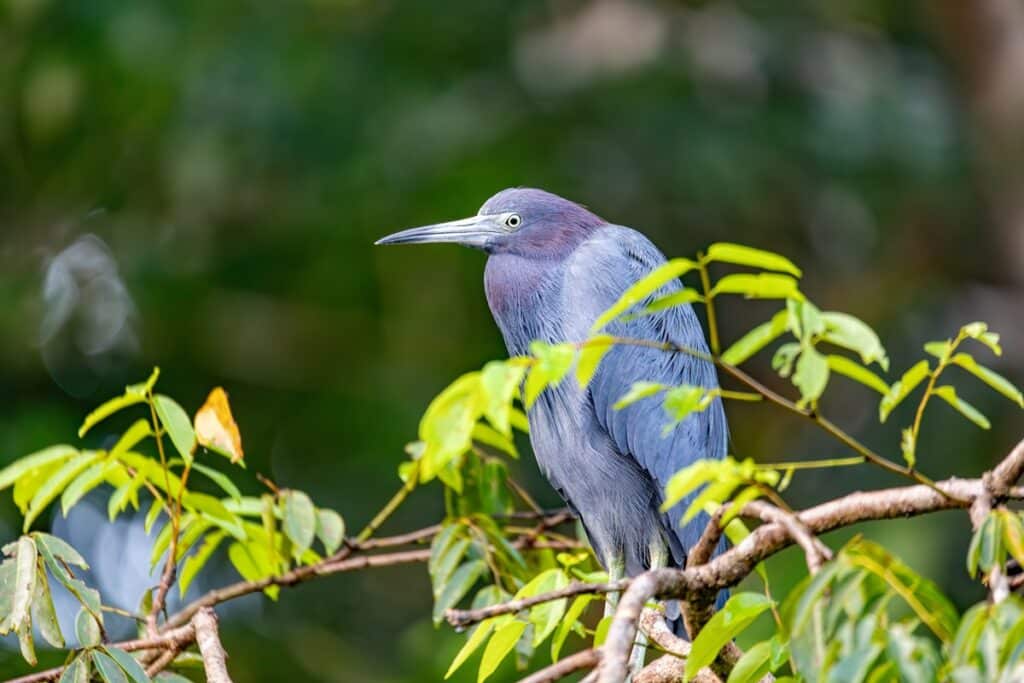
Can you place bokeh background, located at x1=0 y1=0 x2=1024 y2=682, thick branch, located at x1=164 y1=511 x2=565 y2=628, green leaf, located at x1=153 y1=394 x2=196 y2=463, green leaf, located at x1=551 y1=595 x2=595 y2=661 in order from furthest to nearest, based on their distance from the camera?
bokeh background, located at x1=0 y1=0 x2=1024 y2=682 < thick branch, located at x1=164 y1=511 x2=565 y2=628 < green leaf, located at x1=153 y1=394 x2=196 y2=463 < green leaf, located at x1=551 y1=595 x2=595 y2=661

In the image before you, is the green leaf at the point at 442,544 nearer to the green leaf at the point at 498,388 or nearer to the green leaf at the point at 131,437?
the green leaf at the point at 131,437

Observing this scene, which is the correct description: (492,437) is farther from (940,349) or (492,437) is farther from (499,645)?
(940,349)

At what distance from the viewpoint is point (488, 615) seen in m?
1.85

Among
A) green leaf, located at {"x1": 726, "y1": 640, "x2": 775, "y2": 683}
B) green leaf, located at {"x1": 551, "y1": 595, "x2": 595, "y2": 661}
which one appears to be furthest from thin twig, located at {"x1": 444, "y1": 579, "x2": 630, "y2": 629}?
green leaf, located at {"x1": 551, "y1": 595, "x2": 595, "y2": 661}

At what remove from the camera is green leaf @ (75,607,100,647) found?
2.28m

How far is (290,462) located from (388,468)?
70cm

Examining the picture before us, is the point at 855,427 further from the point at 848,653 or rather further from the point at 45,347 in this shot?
the point at 848,653

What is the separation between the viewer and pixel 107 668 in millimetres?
2203

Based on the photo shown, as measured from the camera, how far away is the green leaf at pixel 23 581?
7.34 ft

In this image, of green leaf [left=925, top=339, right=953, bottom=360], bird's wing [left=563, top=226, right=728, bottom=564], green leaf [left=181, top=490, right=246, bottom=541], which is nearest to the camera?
green leaf [left=925, top=339, right=953, bottom=360]

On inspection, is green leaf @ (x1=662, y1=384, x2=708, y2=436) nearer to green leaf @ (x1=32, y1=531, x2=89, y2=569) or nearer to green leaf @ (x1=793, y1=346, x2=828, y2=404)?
green leaf @ (x1=793, y1=346, x2=828, y2=404)

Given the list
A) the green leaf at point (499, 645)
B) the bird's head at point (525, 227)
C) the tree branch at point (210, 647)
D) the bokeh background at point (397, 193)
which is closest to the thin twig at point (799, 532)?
the green leaf at point (499, 645)

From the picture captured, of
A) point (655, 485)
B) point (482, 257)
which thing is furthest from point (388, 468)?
point (655, 485)

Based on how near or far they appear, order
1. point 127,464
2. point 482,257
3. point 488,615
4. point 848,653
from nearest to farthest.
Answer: point 848,653, point 488,615, point 127,464, point 482,257
